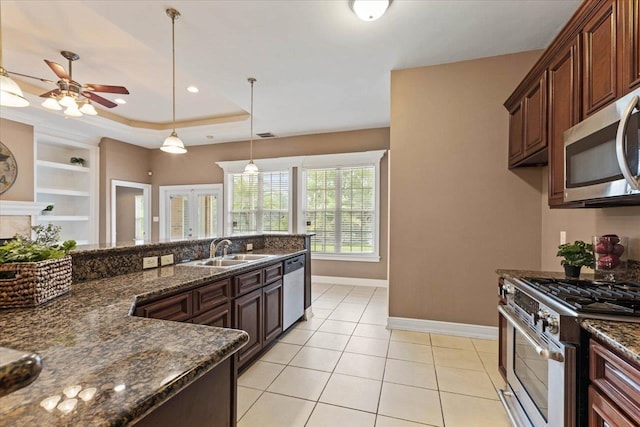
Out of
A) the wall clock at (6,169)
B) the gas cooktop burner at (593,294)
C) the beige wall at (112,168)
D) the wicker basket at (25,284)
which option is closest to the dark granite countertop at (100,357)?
the wicker basket at (25,284)

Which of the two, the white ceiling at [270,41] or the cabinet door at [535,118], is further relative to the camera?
the white ceiling at [270,41]

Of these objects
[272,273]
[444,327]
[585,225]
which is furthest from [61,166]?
[585,225]

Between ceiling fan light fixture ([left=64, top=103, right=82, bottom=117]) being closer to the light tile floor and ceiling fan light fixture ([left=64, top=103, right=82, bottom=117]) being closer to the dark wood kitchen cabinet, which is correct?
the light tile floor

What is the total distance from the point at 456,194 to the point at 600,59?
1687 millimetres

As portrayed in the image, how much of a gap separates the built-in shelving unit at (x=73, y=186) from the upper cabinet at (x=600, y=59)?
24.7 ft

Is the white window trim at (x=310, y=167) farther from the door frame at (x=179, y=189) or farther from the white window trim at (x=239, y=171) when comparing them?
the door frame at (x=179, y=189)

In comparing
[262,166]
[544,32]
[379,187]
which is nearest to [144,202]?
[262,166]

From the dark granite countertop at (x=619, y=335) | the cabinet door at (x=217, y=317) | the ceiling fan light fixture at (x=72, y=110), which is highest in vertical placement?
the ceiling fan light fixture at (x=72, y=110)

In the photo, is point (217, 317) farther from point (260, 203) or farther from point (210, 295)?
point (260, 203)

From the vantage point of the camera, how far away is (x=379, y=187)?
5.34 metres

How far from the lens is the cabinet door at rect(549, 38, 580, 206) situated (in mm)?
1766

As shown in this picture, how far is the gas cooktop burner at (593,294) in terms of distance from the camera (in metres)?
1.16

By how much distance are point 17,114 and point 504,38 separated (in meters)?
6.81

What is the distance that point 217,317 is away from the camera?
202 cm
